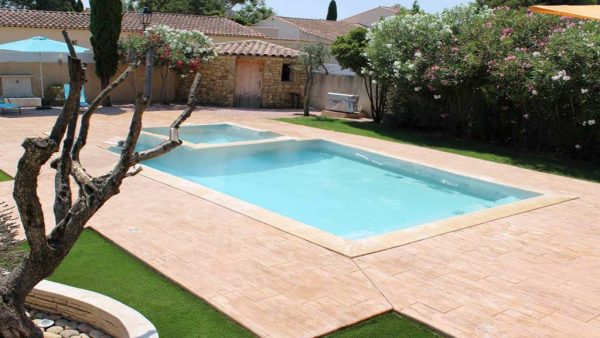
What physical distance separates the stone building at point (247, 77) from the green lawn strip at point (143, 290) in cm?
1913

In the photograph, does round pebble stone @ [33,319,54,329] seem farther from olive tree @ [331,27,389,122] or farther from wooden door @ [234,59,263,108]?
wooden door @ [234,59,263,108]

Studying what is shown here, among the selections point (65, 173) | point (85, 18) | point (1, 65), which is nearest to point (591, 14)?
point (65, 173)

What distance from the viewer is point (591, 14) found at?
11.2 metres

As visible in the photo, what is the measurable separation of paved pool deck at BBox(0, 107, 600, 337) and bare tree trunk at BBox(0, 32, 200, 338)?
2028 millimetres

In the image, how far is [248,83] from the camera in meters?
25.8

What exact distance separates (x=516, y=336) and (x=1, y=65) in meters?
21.9

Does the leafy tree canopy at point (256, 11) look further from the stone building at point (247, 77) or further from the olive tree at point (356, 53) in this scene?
the olive tree at point (356, 53)

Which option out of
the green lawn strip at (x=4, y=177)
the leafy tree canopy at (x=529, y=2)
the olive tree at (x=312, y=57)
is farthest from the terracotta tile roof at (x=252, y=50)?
the green lawn strip at (x=4, y=177)

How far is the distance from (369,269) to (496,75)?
11023 millimetres

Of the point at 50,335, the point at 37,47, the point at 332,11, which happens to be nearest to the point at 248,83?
the point at 37,47

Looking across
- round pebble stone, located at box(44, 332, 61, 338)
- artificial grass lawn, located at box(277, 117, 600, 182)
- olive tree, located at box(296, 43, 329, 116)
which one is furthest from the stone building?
round pebble stone, located at box(44, 332, 61, 338)

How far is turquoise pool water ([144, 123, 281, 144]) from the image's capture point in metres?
17.4

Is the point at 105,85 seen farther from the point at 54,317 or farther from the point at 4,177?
the point at 54,317

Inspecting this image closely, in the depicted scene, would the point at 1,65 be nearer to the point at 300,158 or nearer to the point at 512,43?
the point at 300,158
